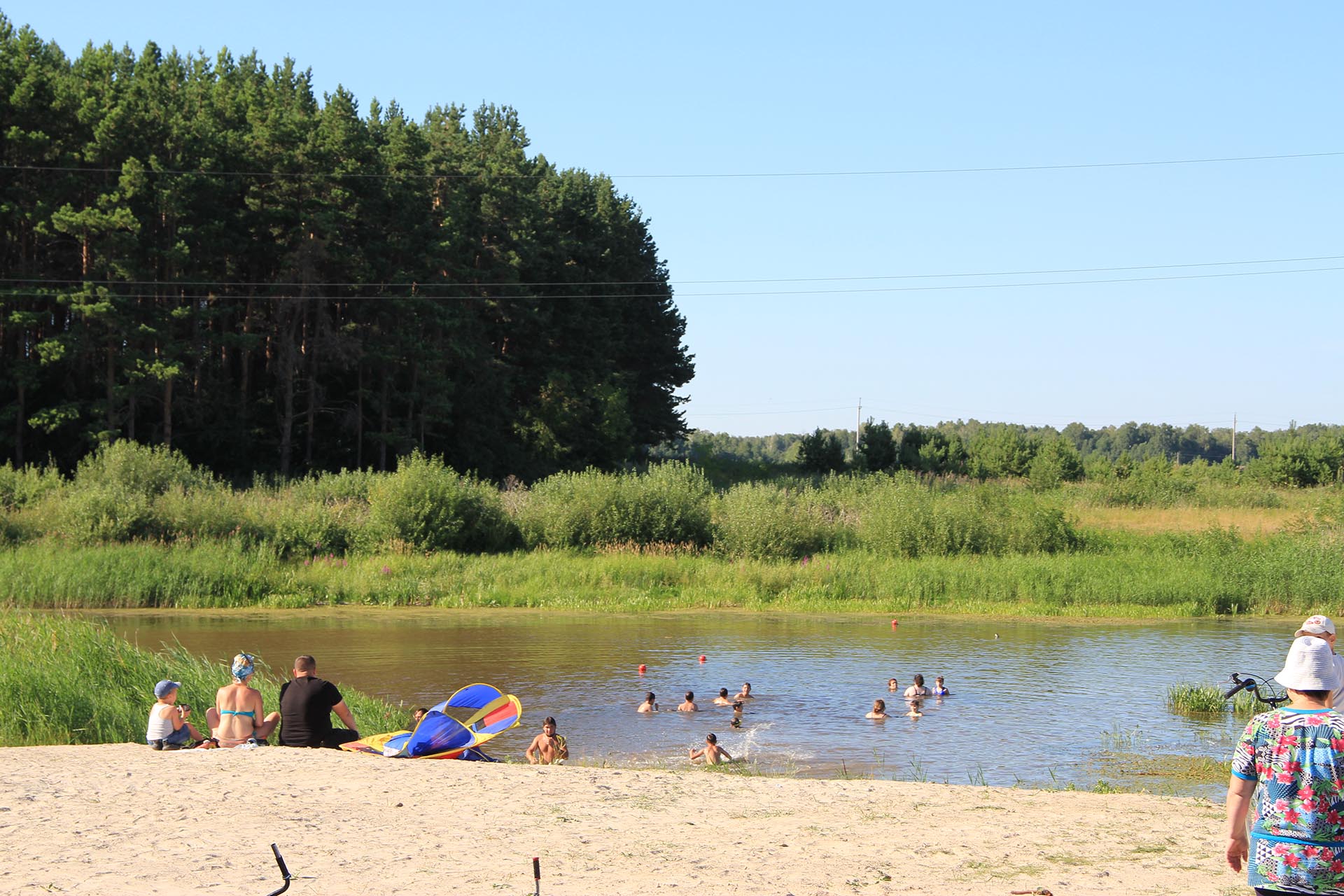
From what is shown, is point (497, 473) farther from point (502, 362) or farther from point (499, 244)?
point (499, 244)

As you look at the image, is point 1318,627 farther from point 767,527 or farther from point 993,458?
point 993,458

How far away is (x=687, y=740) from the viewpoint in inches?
685

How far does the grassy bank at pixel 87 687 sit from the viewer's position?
14914mm

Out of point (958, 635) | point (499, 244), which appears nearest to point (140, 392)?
point (499, 244)

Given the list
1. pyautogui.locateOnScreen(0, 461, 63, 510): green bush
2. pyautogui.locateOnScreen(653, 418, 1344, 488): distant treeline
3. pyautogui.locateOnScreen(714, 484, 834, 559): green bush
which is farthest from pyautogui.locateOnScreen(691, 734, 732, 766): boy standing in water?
pyautogui.locateOnScreen(653, 418, 1344, 488): distant treeline

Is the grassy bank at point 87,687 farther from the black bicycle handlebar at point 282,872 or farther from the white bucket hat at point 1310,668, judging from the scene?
the white bucket hat at point 1310,668

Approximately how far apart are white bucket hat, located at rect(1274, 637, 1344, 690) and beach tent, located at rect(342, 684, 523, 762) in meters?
9.96

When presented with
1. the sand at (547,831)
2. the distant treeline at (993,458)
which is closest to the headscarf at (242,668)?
the sand at (547,831)

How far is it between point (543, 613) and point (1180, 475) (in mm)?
42410

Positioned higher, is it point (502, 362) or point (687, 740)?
point (502, 362)

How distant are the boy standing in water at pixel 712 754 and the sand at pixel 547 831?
2.56m

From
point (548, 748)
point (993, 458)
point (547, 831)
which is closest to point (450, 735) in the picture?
point (548, 748)

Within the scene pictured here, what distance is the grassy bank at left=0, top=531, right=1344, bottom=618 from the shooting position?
1260 inches

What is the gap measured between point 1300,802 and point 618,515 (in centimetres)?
3409
